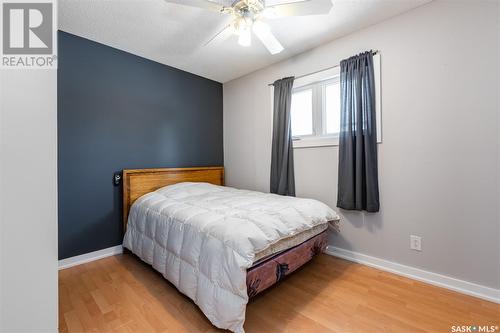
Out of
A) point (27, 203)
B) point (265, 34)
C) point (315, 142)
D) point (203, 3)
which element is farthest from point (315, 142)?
point (27, 203)

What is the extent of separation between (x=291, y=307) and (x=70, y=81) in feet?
9.71

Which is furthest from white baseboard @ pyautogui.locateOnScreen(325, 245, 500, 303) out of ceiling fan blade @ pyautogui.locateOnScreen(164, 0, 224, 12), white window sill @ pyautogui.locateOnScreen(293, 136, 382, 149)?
ceiling fan blade @ pyautogui.locateOnScreen(164, 0, 224, 12)

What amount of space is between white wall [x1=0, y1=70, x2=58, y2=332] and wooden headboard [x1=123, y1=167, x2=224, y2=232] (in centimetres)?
201

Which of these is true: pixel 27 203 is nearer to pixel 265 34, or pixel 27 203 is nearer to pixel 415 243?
pixel 265 34

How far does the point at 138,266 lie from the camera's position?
Result: 2.23m

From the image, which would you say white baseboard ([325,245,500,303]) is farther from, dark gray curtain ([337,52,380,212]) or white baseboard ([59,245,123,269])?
white baseboard ([59,245,123,269])

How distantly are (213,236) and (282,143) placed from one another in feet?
5.61

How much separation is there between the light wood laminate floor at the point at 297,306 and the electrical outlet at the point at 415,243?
29 centimetres

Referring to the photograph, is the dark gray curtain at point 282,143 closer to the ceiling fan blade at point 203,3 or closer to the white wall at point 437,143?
the white wall at point 437,143

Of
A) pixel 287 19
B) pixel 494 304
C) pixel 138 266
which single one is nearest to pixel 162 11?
pixel 287 19

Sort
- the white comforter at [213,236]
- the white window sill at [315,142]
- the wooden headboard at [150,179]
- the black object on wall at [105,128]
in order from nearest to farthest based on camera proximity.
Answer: the white comforter at [213,236] < the black object on wall at [105,128] < the white window sill at [315,142] < the wooden headboard at [150,179]

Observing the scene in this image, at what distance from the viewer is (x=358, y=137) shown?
84.7 inches

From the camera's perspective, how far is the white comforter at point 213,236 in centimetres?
128

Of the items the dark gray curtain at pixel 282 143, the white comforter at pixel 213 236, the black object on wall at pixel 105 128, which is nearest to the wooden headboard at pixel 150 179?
the black object on wall at pixel 105 128
